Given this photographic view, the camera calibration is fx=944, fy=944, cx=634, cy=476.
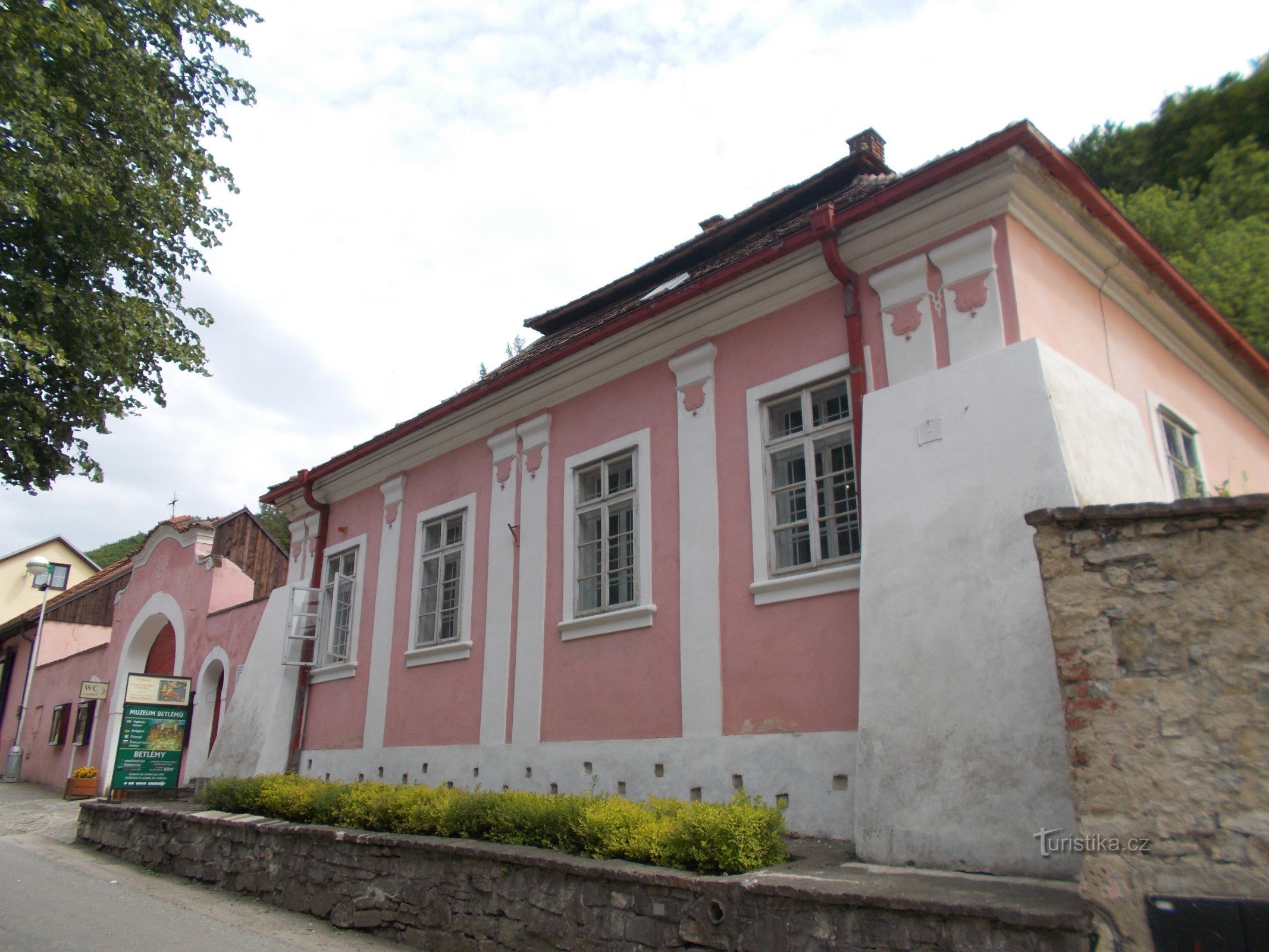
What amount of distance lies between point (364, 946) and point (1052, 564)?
583cm

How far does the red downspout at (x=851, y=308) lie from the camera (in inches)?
282

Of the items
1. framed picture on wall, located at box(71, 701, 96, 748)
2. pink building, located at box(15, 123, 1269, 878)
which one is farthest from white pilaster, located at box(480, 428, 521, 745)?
framed picture on wall, located at box(71, 701, 96, 748)

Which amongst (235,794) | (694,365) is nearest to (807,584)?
(694,365)

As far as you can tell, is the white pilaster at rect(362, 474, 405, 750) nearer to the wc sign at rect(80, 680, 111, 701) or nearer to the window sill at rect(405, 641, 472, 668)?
the window sill at rect(405, 641, 472, 668)

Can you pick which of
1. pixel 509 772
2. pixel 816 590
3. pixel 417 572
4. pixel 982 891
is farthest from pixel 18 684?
pixel 982 891

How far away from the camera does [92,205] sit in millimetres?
8797

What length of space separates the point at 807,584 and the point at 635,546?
209cm

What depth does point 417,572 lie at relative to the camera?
38.4 ft

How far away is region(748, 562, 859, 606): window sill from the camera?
690cm

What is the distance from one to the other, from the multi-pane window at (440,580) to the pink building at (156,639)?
3.12 metres

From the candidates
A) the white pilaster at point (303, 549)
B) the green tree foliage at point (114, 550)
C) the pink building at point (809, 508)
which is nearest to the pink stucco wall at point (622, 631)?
the pink building at point (809, 508)

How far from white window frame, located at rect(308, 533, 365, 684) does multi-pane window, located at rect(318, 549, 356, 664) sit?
0.02 metres

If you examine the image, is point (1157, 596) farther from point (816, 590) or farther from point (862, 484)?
point (816, 590)

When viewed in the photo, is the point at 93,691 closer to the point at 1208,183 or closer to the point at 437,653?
the point at 437,653
